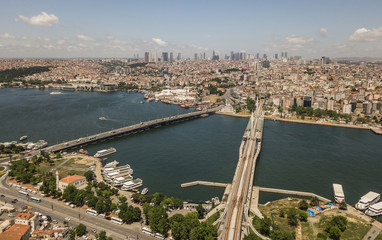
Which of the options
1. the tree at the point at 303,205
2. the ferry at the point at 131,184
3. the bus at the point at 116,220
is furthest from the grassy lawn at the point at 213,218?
the ferry at the point at 131,184

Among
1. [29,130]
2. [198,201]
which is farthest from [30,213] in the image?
[29,130]

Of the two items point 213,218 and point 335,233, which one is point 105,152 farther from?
point 335,233

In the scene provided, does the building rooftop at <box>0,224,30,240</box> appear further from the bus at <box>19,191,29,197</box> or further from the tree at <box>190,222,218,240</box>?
the tree at <box>190,222,218,240</box>

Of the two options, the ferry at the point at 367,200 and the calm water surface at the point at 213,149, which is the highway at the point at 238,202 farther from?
the ferry at the point at 367,200

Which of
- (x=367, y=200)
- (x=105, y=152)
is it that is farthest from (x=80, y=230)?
(x=367, y=200)

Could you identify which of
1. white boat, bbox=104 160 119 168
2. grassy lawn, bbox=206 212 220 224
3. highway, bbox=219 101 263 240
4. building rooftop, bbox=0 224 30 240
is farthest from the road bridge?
grassy lawn, bbox=206 212 220 224

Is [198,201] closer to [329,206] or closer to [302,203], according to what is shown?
[302,203]
